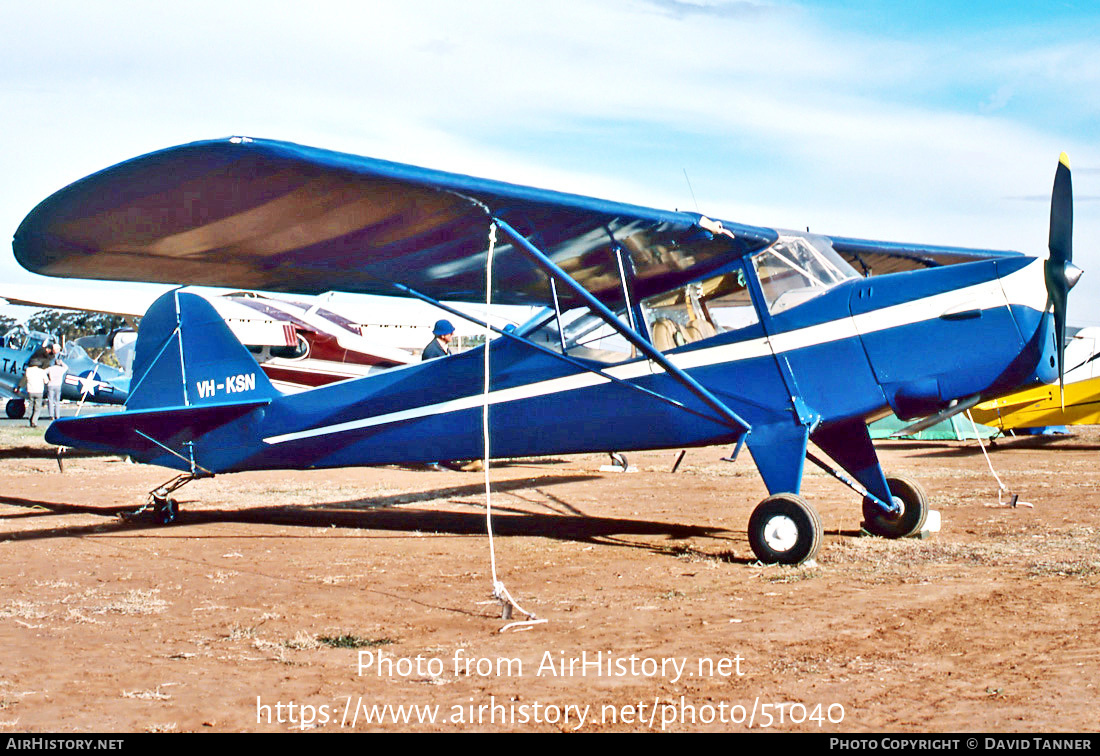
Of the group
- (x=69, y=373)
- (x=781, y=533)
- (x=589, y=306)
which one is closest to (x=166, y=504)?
(x=589, y=306)

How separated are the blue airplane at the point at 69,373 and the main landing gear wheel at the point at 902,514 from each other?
1660 cm

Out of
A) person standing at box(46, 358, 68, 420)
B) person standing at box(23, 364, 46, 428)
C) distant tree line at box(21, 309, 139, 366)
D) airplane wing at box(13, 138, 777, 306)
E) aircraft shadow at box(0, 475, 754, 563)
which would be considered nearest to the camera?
airplane wing at box(13, 138, 777, 306)

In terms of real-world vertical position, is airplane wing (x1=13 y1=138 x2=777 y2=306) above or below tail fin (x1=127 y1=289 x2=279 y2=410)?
above

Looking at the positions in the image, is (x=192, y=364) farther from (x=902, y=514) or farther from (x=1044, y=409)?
(x=1044, y=409)

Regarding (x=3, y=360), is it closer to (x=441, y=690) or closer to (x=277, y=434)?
(x=277, y=434)

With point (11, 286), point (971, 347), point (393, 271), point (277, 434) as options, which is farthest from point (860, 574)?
point (11, 286)

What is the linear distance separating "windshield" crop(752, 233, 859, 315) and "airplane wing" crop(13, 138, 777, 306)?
0.62 feet

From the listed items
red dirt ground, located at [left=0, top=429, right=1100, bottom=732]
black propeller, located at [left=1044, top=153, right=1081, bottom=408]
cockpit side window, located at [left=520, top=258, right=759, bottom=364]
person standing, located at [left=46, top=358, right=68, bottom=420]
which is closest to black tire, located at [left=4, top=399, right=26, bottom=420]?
person standing, located at [left=46, top=358, right=68, bottom=420]

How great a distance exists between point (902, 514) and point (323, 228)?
4741mm

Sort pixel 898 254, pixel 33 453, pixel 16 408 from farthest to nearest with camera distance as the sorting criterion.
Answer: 1. pixel 16 408
2. pixel 33 453
3. pixel 898 254

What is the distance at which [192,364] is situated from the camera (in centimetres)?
954

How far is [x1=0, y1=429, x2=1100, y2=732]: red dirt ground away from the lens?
354cm

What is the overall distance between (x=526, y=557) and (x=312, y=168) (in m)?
→ 3.18

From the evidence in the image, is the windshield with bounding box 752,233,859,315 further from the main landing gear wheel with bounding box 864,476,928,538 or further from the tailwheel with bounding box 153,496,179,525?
the tailwheel with bounding box 153,496,179,525
